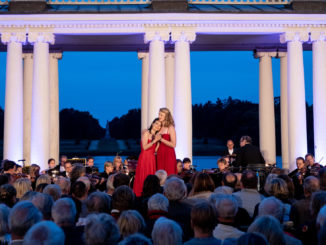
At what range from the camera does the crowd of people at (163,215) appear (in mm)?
7879

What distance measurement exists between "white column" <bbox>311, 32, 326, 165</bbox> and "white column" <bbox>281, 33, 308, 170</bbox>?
33.0 inches

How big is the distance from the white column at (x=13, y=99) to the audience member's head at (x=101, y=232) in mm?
28524

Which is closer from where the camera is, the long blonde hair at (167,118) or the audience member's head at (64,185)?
the audience member's head at (64,185)

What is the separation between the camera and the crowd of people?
788cm

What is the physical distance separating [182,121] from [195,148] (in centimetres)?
5487

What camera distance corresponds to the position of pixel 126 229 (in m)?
8.94

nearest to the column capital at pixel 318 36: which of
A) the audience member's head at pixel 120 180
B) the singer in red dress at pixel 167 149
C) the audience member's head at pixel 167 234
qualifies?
the singer in red dress at pixel 167 149

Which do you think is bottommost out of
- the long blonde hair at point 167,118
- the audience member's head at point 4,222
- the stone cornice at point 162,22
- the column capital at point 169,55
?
the audience member's head at point 4,222

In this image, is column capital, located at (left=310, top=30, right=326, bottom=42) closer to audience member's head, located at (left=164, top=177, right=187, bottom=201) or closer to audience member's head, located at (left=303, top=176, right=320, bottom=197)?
audience member's head, located at (left=303, top=176, right=320, bottom=197)

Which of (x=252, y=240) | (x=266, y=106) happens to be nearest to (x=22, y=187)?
(x=252, y=240)

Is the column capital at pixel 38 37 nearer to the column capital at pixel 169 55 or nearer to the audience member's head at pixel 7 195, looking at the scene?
the column capital at pixel 169 55

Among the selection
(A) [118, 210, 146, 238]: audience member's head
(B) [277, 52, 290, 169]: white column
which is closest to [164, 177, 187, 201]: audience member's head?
(A) [118, 210, 146, 238]: audience member's head

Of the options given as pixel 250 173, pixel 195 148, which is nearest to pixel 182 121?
pixel 250 173

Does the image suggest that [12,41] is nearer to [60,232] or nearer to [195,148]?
[60,232]
